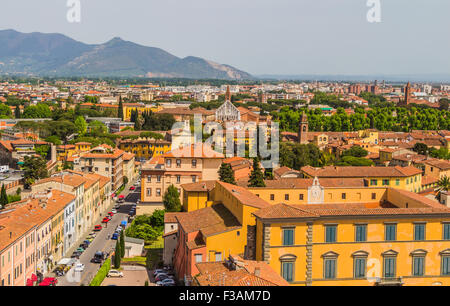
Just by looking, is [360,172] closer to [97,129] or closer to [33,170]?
[33,170]

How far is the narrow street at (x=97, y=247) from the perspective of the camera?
15.8 meters

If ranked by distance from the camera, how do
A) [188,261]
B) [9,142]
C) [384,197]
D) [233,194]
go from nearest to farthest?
[188,261] → [233,194] → [384,197] → [9,142]

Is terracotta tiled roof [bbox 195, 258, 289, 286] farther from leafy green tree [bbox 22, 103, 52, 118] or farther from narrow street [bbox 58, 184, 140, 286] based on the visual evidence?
leafy green tree [bbox 22, 103, 52, 118]

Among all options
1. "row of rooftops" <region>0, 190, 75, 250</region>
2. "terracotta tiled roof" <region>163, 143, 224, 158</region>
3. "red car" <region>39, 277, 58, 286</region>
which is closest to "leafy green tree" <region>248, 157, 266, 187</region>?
"terracotta tiled roof" <region>163, 143, 224, 158</region>

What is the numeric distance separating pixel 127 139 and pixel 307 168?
67.6 ft

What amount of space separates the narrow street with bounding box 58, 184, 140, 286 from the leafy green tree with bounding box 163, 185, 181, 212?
2385 mm

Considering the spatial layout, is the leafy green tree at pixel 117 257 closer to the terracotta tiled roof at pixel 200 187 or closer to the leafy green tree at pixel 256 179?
the terracotta tiled roof at pixel 200 187

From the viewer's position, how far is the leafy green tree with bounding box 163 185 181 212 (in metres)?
20.5

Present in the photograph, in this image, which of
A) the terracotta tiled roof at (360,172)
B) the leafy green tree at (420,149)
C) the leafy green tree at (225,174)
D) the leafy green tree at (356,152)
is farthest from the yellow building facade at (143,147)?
the leafy green tree at (225,174)

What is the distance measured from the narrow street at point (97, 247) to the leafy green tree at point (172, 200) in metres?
2.39
